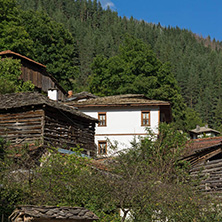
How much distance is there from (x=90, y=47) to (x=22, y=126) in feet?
268

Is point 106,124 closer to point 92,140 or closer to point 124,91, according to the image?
point 92,140

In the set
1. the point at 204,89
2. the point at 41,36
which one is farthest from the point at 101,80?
the point at 204,89

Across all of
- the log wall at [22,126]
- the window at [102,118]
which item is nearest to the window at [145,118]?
the window at [102,118]

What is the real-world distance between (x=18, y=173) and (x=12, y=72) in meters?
19.8

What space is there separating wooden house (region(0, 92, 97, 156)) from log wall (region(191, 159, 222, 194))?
702 cm

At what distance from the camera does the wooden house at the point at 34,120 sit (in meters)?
22.4

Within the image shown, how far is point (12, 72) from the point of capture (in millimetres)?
34188

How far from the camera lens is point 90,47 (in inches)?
4058

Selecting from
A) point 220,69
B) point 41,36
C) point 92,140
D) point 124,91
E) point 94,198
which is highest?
point 220,69

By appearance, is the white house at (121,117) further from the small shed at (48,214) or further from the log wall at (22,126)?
the small shed at (48,214)

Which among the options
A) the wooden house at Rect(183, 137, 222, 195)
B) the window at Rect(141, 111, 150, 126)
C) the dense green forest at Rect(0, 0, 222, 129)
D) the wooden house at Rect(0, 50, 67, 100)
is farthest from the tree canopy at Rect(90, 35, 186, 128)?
the wooden house at Rect(183, 137, 222, 195)

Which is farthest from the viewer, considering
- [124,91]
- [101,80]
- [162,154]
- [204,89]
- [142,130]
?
[204,89]

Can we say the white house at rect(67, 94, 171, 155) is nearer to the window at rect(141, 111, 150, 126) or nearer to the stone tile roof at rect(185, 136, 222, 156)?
the window at rect(141, 111, 150, 126)

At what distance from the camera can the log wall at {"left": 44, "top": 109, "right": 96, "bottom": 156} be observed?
898 inches
